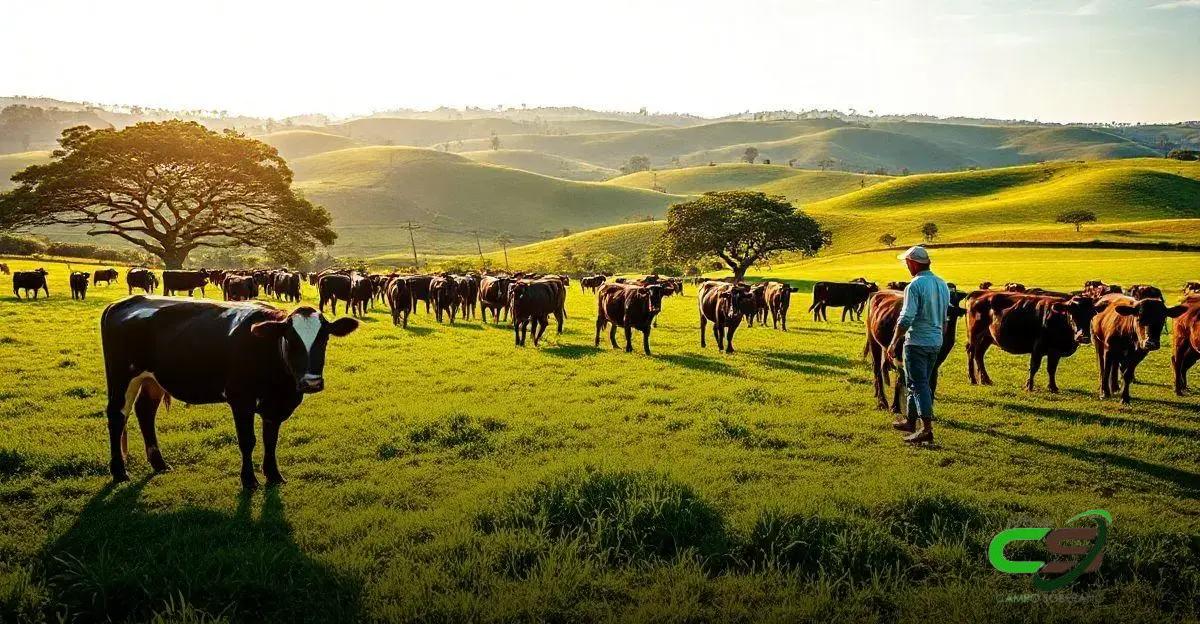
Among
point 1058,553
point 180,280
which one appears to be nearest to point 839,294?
point 1058,553

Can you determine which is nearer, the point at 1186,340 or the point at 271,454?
the point at 271,454

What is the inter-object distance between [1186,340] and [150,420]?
63.2ft

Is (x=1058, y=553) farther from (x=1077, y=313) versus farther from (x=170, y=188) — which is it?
(x=170, y=188)

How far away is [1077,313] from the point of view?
43.4 feet

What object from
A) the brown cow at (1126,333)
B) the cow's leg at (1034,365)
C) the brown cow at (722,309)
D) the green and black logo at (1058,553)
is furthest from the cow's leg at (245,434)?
the brown cow at (1126,333)

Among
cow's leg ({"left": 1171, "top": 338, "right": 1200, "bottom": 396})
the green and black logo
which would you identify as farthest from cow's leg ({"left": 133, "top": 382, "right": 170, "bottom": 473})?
cow's leg ({"left": 1171, "top": 338, "right": 1200, "bottom": 396})

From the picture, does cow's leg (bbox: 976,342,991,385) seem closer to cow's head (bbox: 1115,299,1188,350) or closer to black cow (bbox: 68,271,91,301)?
cow's head (bbox: 1115,299,1188,350)

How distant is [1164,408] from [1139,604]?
9.97 meters

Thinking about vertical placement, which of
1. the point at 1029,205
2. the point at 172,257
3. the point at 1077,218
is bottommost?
the point at 172,257

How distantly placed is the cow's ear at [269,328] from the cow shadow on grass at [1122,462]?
10.7 metres

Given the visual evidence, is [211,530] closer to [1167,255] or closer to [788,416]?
[788,416]

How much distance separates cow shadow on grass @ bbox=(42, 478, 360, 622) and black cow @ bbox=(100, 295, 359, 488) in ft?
4.22

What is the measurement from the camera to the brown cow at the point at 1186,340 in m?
12.7

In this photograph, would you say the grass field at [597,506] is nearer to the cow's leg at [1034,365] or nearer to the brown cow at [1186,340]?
the brown cow at [1186,340]
